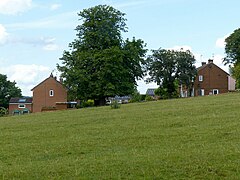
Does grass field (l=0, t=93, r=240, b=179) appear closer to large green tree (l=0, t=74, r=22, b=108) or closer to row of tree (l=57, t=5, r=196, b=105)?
row of tree (l=57, t=5, r=196, b=105)

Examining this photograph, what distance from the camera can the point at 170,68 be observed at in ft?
226

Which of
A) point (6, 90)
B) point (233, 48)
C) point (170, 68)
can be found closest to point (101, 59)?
point (170, 68)

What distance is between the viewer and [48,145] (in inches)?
543

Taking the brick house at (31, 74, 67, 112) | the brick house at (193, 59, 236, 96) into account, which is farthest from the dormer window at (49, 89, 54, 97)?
the brick house at (193, 59, 236, 96)

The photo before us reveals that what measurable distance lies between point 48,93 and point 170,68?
21.0 m

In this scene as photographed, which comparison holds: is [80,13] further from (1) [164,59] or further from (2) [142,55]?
(1) [164,59]

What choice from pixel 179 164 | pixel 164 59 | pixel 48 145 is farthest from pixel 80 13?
pixel 179 164

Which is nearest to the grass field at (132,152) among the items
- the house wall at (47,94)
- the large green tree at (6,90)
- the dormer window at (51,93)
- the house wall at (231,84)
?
the house wall at (47,94)

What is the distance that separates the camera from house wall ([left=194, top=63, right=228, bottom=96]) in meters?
77.1

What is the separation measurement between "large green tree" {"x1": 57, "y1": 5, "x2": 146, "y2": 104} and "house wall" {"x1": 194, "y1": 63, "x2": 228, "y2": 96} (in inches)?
892

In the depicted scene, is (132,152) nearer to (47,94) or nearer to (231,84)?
(47,94)

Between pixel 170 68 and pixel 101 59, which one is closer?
pixel 101 59

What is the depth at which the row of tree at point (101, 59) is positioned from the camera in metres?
51.2

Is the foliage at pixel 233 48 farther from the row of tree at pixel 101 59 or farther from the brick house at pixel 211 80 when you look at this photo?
the row of tree at pixel 101 59
